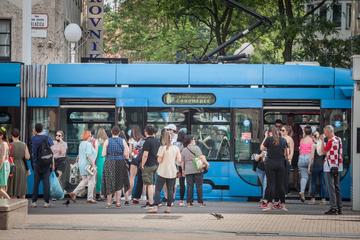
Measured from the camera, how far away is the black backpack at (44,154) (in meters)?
23.5

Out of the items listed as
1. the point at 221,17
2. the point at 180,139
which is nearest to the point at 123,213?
the point at 180,139

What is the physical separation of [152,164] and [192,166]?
168 cm

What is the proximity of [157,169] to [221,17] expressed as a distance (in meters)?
23.0

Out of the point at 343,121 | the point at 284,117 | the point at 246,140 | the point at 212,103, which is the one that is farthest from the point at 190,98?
the point at 343,121

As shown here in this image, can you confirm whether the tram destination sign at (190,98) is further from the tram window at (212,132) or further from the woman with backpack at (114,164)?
the woman with backpack at (114,164)

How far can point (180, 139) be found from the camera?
82.6 feet

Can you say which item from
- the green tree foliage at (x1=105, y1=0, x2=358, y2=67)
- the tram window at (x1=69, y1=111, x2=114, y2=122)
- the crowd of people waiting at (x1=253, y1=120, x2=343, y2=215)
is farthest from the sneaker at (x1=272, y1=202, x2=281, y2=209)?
the green tree foliage at (x1=105, y1=0, x2=358, y2=67)

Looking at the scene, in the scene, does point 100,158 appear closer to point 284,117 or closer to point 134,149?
point 134,149

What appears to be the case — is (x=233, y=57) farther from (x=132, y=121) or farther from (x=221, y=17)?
(x=221, y=17)

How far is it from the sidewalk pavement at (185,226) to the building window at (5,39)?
17571mm

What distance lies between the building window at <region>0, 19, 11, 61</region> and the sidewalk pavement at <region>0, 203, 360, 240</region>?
1757cm

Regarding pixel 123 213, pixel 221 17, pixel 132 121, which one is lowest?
pixel 123 213

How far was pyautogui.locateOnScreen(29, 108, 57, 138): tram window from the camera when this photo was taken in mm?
26344

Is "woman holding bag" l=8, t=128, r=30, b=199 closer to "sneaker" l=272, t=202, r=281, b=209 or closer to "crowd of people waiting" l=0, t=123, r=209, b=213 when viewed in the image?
"crowd of people waiting" l=0, t=123, r=209, b=213
